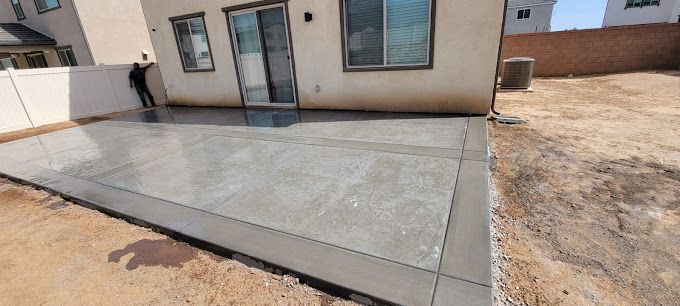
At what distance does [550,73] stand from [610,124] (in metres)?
8.00

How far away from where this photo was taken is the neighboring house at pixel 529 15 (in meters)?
24.3

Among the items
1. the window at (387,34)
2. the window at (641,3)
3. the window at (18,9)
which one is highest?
Answer: the window at (18,9)

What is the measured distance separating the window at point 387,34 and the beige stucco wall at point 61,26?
439 inches

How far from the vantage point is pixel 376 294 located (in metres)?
1.72

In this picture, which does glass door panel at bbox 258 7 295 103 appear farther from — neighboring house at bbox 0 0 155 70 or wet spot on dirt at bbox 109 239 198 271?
neighboring house at bbox 0 0 155 70

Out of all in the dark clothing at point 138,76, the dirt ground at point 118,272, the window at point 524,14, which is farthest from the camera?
the window at point 524,14

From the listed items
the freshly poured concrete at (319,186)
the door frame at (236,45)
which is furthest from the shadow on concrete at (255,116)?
the door frame at (236,45)

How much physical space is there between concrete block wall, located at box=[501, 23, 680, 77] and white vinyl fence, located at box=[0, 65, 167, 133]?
564 inches

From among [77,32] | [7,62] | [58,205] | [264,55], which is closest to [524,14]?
[264,55]

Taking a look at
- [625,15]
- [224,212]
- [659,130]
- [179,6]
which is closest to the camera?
[224,212]

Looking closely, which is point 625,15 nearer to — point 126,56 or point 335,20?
point 335,20

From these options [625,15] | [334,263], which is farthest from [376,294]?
[625,15]

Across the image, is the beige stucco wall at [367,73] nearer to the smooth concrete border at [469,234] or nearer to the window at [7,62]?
the smooth concrete border at [469,234]

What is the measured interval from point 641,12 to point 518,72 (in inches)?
788
